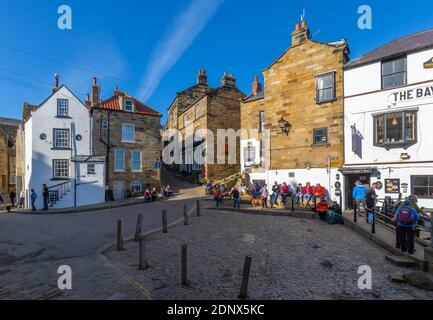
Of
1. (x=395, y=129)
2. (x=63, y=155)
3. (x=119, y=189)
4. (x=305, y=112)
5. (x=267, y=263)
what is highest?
(x=305, y=112)

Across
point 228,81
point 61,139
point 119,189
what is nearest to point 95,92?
point 61,139

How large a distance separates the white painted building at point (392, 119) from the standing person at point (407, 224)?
755 cm

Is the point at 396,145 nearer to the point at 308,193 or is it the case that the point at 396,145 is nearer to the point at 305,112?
the point at 308,193

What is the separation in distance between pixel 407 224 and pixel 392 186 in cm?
796

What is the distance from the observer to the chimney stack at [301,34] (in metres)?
18.3

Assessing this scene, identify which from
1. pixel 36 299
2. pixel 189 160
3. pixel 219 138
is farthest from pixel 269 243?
pixel 189 160

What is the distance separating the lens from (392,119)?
14.3 metres

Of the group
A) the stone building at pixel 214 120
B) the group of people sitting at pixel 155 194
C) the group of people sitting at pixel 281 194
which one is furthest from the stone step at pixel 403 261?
the stone building at pixel 214 120

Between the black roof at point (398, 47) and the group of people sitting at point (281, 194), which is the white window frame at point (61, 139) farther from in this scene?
the black roof at point (398, 47)

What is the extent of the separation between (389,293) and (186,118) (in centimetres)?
3141

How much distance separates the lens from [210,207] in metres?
17.1

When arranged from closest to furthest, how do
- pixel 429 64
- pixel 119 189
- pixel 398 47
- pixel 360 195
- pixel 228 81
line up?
pixel 360 195 < pixel 429 64 < pixel 398 47 < pixel 119 189 < pixel 228 81

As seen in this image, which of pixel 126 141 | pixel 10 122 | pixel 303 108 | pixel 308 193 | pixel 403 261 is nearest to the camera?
pixel 403 261

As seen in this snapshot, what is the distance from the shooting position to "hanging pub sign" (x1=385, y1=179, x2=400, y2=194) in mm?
13961
